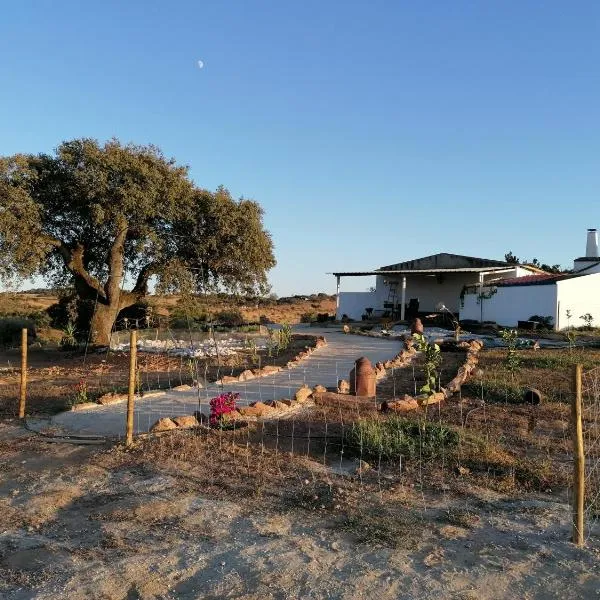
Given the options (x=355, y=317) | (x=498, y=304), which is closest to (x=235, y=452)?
(x=498, y=304)

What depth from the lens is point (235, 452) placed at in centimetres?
625

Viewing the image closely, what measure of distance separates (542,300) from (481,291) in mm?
3689

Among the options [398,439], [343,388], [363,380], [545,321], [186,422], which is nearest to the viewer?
[398,439]

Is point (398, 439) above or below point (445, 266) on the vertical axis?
below

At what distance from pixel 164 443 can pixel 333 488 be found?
7.22ft

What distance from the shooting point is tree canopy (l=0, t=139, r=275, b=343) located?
1580cm

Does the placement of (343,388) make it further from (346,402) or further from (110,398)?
(110,398)

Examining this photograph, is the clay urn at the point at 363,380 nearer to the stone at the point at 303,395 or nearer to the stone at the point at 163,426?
the stone at the point at 303,395

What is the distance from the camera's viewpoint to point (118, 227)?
1684 cm

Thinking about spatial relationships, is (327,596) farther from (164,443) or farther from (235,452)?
(164,443)

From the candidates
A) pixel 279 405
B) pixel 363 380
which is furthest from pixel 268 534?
pixel 363 380

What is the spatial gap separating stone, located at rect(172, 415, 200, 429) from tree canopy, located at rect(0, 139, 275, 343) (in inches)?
→ 386

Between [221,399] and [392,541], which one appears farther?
[221,399]

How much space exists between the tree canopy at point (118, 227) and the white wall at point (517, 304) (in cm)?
1237
